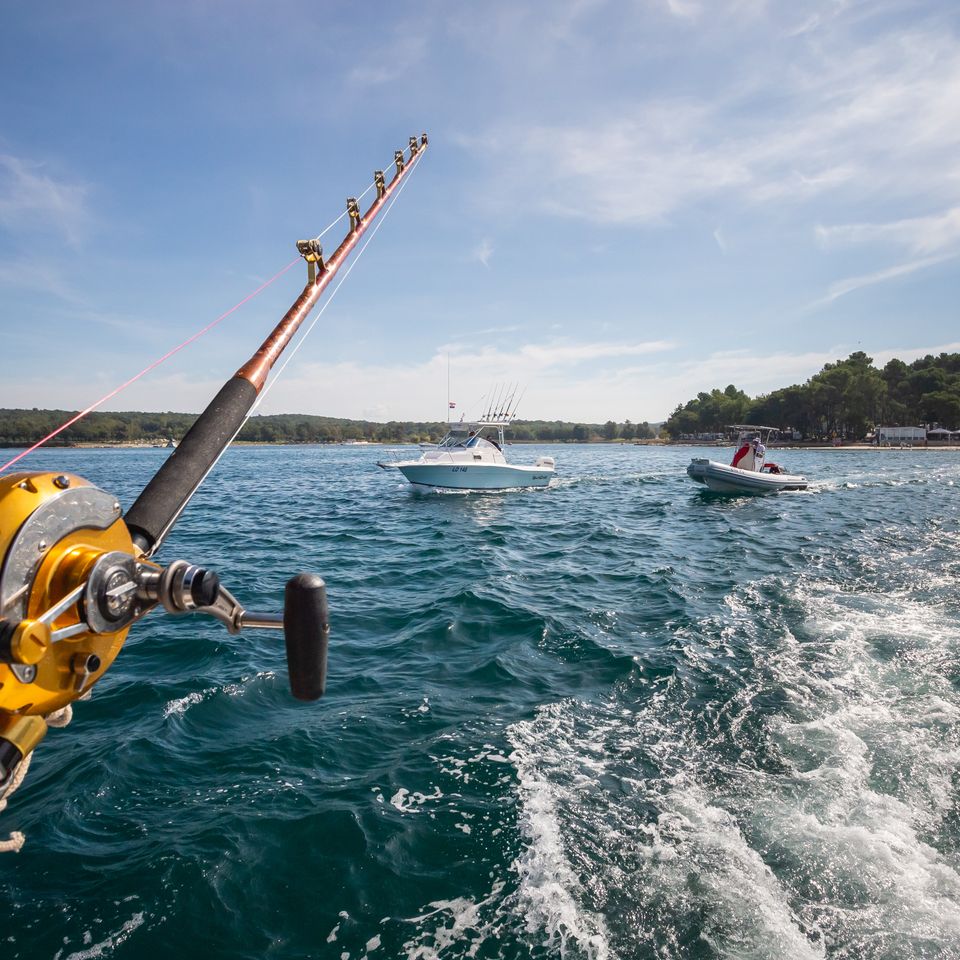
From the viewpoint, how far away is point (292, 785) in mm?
4750

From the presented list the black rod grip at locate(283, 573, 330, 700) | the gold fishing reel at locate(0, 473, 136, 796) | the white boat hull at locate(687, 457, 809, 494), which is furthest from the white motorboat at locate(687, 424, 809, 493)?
the gold fishing reel at locate(0, 473, 136, 796)

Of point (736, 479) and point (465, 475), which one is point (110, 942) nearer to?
point (465, 475)

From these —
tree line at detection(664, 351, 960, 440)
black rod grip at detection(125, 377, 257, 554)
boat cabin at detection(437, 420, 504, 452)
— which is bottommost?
black rod grip at detection(125, 377, 257, 554)

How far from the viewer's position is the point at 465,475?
2855 cm

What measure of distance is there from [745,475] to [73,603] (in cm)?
3131

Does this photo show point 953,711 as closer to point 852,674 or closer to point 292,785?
point 852,674

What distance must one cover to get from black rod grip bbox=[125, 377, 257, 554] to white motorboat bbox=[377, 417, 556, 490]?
918 inches

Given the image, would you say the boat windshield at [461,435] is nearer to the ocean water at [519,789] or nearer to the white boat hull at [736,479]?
the white boat hull at [736,479]

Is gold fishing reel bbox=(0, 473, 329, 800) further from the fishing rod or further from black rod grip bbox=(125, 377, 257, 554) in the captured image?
black rod grip bbox=(125, 377, 257, 554)

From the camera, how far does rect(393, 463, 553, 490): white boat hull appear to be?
28.0 m

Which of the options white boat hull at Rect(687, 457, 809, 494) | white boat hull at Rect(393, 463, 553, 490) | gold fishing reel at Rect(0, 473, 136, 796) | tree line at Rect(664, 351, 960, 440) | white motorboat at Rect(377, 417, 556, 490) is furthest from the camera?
tree line at Rect(664, 351, 960, 440)

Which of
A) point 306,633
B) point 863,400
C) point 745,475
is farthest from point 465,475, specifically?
point 863,400

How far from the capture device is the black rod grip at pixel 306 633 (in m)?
1.99

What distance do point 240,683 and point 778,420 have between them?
144076mm
